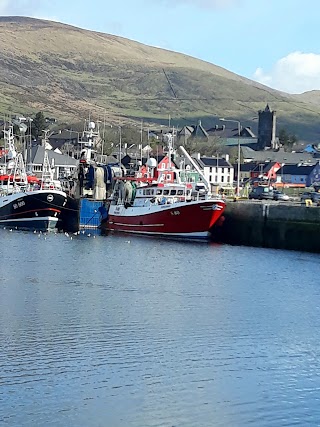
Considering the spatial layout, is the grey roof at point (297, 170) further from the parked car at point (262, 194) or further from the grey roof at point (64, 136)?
the parked car at point (262, 194)

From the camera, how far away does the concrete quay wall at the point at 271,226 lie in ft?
173

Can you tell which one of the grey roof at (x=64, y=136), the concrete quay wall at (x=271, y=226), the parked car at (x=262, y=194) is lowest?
the concrete quay wall at (x=271, y=226)

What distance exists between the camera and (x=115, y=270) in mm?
41562

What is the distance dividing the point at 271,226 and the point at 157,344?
100 ft

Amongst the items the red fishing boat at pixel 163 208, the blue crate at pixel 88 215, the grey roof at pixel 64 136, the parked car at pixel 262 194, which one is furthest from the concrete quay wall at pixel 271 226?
the grey roof at pixel 64 136

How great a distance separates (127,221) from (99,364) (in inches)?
1556

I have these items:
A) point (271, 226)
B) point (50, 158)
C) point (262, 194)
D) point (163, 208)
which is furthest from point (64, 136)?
point (271, 226)

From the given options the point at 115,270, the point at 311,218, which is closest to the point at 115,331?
the point at 115,270

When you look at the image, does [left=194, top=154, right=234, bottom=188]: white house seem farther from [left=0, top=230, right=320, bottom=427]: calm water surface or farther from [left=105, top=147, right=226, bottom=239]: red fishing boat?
[left=0, top=230, right=320, bottom=427]: calm water surface

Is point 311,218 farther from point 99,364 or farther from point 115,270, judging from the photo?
point 99,364

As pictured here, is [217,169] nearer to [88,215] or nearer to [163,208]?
[88,215]

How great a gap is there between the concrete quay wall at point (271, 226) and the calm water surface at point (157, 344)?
329 inches

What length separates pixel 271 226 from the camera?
182ft

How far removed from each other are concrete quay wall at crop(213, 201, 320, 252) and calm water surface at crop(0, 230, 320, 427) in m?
8.35
